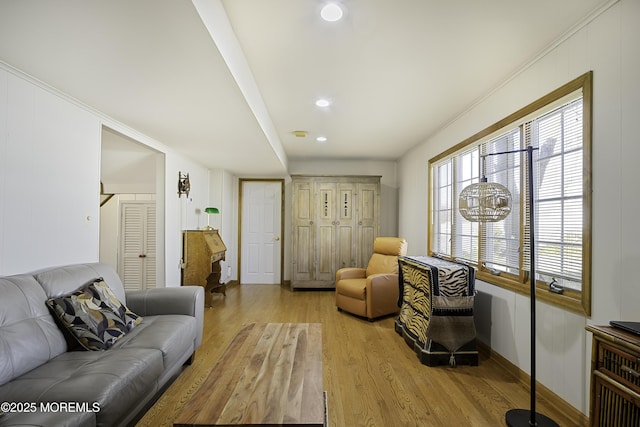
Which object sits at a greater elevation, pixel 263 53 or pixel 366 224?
pixel 263 53

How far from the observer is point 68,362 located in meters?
1.66

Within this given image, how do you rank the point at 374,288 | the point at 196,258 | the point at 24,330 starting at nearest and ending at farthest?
the point at 24,330, the point at 374,288, the point at 196,258

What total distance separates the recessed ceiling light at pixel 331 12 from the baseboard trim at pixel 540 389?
2.80 meters

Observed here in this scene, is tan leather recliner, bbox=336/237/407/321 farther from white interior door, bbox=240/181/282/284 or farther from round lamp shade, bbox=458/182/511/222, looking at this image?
white interior door, bbox=240/181/282/284

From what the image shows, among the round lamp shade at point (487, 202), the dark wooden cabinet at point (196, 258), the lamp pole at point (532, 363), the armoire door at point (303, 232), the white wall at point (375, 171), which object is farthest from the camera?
the white wall at point (375, 171)

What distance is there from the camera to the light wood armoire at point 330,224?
17.6ft

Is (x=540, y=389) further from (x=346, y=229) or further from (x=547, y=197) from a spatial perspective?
(x=346, y=229)

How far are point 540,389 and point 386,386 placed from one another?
1100mm

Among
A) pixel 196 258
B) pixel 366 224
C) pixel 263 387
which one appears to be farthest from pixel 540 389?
pixel 196 258

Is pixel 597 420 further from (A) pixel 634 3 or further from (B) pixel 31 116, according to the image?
(B) pixel 31 116

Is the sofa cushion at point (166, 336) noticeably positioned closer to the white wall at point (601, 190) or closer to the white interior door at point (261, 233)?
the white wall at point (601, 190)

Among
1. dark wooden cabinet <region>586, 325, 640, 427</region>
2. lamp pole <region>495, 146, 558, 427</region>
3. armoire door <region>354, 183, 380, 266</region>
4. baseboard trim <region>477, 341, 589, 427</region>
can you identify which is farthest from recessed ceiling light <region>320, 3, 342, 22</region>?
armoire door <region>354, 183, 380, 266</region>

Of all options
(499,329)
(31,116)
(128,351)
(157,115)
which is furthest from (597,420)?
(31,116)

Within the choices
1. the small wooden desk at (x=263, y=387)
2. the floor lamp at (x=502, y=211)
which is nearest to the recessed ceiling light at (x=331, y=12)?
the floor lamp at (x=502, y=211)
